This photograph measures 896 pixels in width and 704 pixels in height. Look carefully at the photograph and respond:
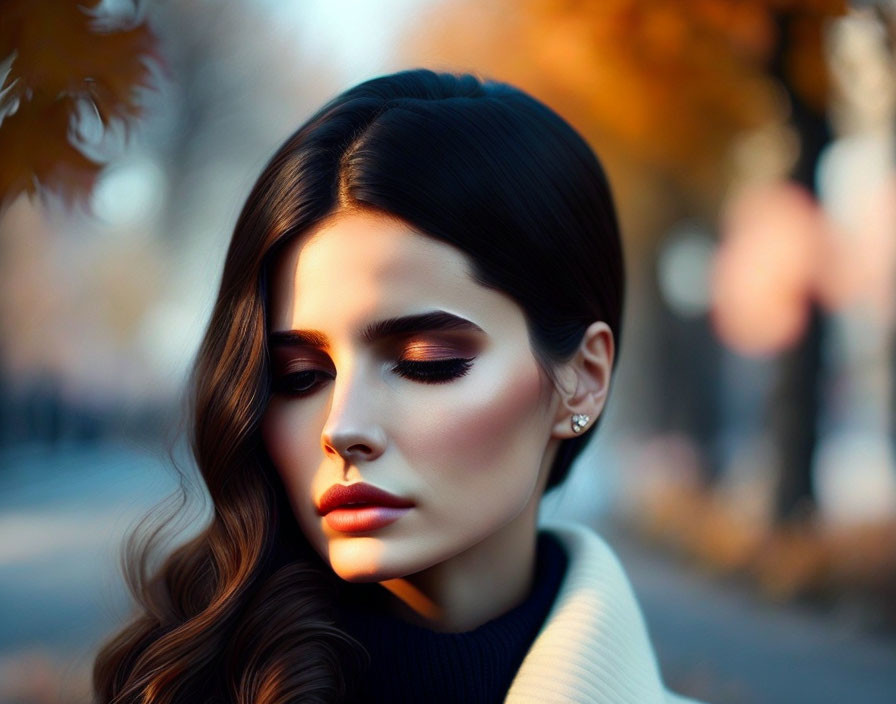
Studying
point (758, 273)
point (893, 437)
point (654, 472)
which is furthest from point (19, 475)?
point (893, 437)

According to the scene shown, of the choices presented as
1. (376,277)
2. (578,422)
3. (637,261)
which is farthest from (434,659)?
(637,261)

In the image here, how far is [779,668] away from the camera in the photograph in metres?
5.36

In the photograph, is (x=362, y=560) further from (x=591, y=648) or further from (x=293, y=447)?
(x=591, y=648)

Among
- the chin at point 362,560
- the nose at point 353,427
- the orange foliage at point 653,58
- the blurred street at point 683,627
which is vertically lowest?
the blurred street at point 683,627

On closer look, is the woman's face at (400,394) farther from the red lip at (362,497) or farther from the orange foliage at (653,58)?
the orange foliage at (653,58)

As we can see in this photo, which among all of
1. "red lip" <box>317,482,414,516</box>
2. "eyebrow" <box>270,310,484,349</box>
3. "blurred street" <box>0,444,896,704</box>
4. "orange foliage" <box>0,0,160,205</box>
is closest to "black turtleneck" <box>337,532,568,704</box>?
"red lip" <box>317,482,414,516</box>

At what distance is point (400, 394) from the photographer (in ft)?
5.46

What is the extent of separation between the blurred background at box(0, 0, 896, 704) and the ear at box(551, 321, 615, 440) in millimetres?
849

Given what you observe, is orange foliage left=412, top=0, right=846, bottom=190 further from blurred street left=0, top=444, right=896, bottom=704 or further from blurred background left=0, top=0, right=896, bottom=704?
blurred street left=0, top=444, right=896, bottom=704

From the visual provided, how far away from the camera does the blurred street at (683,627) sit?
201 inches

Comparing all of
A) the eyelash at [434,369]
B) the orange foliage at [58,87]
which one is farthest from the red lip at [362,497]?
the orange foliage at [58,87]

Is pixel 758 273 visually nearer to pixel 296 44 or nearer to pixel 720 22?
pixel 720 22

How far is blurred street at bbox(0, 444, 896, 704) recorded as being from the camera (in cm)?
511

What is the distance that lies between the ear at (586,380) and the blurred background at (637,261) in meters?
0.85
